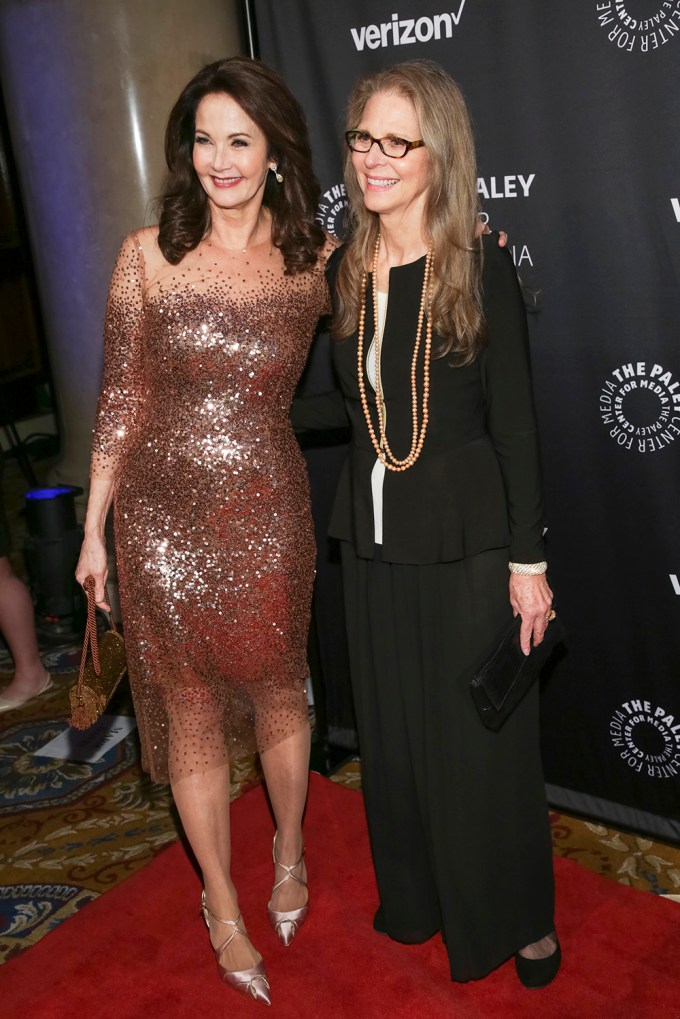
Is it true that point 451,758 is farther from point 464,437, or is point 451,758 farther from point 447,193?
point 447,193

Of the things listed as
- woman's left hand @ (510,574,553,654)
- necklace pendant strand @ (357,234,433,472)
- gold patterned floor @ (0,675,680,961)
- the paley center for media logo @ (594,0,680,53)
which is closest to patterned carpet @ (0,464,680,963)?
gold patterned floor @ (0,675,680,961)

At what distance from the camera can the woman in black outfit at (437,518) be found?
2.24 meters

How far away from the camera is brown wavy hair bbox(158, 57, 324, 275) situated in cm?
241

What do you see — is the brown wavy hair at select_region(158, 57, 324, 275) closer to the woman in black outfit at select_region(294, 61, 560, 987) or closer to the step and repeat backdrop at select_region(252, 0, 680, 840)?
the woman in black outfit at select_region(294, 61, 560, 987)

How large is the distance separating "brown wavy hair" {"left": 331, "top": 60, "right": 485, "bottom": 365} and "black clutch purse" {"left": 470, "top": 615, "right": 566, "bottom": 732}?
1.97ft

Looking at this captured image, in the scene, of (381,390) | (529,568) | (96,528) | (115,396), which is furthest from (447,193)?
(96,528)

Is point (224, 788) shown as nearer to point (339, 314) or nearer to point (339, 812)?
point (339, 812)

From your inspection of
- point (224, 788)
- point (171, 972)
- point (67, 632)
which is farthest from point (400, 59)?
point (67, 632)

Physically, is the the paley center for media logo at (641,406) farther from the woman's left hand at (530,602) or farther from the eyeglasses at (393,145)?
the eyeglasses at (393,145)

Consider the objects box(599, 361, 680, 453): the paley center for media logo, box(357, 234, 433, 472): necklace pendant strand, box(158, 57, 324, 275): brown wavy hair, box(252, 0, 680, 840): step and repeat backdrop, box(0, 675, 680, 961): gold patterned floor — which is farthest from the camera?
box(0, 675, 680, 961): gold patterned floor

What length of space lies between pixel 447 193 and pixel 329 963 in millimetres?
1773

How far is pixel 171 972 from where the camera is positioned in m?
2.74

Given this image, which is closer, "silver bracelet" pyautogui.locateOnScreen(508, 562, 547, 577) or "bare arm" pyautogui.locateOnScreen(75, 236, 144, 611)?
"silver bracelet" pyautogui.locateOnScreen(508, 562, 547, 577)

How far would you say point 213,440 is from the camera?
8.29ft
